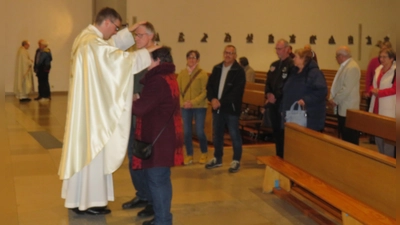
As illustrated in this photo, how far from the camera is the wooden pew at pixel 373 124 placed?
533 cm

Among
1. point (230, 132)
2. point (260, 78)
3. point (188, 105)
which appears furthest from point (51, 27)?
point (230, 132)

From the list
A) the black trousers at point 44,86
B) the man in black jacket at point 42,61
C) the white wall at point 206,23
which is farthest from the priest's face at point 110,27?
the white wall at point 206,23

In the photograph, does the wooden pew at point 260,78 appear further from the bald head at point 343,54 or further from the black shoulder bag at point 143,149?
the black shoulder bag at point 143,149

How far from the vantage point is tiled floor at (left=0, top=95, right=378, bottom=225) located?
482 cm

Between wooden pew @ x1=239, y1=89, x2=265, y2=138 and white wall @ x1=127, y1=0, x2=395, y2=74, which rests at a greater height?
white wall @ x1=127, y1=0, x2=395, y2=74

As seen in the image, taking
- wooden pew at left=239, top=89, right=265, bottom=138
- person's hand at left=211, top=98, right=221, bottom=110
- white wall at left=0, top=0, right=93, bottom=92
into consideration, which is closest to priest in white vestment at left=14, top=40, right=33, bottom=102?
white wall at left=0, top=0, right=93, bottom=92

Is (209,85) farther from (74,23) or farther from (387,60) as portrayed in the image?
(74,23)

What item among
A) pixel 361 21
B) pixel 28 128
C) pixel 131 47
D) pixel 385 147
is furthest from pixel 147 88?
pixel 361 21

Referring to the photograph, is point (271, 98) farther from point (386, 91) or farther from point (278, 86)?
point (386, 91)

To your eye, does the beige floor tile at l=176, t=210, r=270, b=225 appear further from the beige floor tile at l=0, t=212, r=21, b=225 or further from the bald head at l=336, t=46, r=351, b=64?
the bald head at l=336, t=46, r=351, b=64

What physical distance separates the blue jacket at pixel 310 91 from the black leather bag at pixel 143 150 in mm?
2444

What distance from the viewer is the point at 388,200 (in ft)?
12.9

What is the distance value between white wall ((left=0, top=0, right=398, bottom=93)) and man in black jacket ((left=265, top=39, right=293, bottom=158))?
33.7ft

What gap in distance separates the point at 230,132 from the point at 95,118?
7.99 ft
